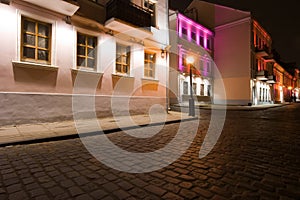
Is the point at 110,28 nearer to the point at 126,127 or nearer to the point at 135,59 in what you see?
the point at 135,59

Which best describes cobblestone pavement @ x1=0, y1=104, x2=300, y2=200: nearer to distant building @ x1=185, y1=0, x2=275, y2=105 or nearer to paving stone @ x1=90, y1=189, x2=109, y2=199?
paving stone @ x1=90, y1=189, x2=109, y2=199

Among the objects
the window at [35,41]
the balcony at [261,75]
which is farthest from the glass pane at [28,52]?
the balcony at [261,75]

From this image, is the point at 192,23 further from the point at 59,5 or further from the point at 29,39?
the point at 29,39

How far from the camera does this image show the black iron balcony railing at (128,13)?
927 cm

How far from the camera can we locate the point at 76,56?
28.2 ft

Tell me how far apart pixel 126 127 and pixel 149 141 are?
2035 millimetres

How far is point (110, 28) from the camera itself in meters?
9.74

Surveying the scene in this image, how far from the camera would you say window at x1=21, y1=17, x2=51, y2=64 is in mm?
7344

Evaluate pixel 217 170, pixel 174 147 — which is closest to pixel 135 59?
pixel 174 147

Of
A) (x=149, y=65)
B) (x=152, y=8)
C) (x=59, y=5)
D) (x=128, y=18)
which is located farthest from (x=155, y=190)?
(x=152, y=8)

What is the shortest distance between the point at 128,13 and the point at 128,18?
0.93 feet

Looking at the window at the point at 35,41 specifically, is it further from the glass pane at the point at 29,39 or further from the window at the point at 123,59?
the window at the point at 123,59

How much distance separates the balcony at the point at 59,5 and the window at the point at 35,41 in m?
0.72

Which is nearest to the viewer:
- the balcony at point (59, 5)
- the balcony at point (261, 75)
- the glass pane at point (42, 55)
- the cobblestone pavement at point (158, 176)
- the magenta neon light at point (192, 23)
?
the cobblestone pavement at point (158, 176)
